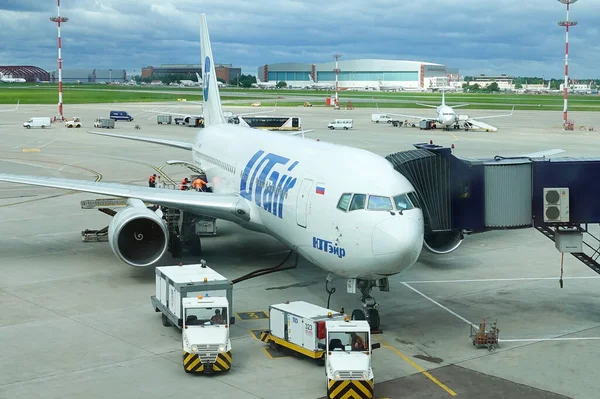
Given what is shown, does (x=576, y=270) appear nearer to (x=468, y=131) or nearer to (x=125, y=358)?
(x=125, y=358)

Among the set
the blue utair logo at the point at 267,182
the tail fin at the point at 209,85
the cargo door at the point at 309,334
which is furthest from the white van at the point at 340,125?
the cargo door at the point at 309,334

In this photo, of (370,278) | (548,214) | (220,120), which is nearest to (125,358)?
(370,278)

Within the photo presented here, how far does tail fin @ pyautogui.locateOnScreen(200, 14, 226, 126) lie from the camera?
39.3 metres

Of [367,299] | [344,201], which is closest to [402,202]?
[344,201]

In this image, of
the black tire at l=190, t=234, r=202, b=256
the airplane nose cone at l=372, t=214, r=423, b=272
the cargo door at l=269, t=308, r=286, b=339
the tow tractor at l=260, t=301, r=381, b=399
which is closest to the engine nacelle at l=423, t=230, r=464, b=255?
the airplane nose cone at l=372, t=214, r=423, b=272

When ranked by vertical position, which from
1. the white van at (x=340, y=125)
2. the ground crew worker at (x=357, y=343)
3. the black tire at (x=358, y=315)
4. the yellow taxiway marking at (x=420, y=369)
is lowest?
the yellow taxiway marking at (x=420, y=369)

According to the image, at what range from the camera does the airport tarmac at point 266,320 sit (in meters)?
17.3

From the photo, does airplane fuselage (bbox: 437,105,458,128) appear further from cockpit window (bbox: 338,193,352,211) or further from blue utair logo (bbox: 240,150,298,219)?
cockpit window (bbox: 338,193,352,211)

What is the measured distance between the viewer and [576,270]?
28.7 m

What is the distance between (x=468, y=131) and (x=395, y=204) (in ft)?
276

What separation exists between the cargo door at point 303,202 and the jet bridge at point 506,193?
9.25ft

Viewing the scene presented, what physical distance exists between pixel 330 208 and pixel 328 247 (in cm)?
98

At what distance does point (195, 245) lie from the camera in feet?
98.2

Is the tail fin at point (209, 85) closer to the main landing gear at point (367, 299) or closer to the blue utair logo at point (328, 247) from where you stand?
the blue utair logo at point (328, 247)
